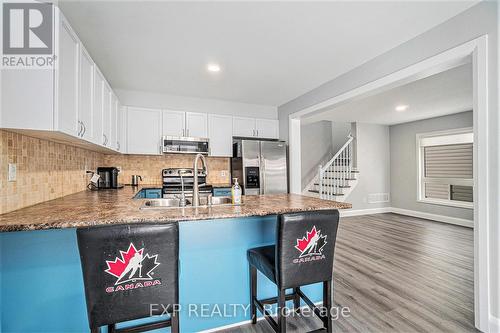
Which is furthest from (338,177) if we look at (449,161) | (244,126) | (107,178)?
(107,178)

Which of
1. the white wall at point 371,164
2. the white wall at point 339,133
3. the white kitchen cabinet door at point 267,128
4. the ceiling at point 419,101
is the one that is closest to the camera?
the ceiling at point 419,101

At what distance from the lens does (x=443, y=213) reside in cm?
526

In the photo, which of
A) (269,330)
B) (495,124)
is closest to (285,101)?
(495,124)

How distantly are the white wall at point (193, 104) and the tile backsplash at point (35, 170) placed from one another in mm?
1347

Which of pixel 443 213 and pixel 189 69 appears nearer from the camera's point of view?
pixel 189 69

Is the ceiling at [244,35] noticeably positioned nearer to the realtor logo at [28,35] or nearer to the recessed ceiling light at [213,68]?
the recessed ceiling light at [213,68]

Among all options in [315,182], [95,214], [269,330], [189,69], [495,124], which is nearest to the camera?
[95,214]

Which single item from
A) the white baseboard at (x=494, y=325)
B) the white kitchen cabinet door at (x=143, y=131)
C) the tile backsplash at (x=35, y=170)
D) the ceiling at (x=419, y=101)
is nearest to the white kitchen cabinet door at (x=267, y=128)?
the ceiling at (x=419, y=101)

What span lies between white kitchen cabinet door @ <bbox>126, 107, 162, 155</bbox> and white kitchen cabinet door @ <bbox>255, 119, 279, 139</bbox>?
1.78m

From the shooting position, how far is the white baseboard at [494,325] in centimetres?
168

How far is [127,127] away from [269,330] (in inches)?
135

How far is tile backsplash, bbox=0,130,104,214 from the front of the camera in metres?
1.49

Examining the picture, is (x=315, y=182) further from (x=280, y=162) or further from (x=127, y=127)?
(x=127, y=127)

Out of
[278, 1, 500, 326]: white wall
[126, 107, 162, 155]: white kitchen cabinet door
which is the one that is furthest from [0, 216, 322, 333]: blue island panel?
[126, 107, 162, 155]: white kitchen cabinet door
